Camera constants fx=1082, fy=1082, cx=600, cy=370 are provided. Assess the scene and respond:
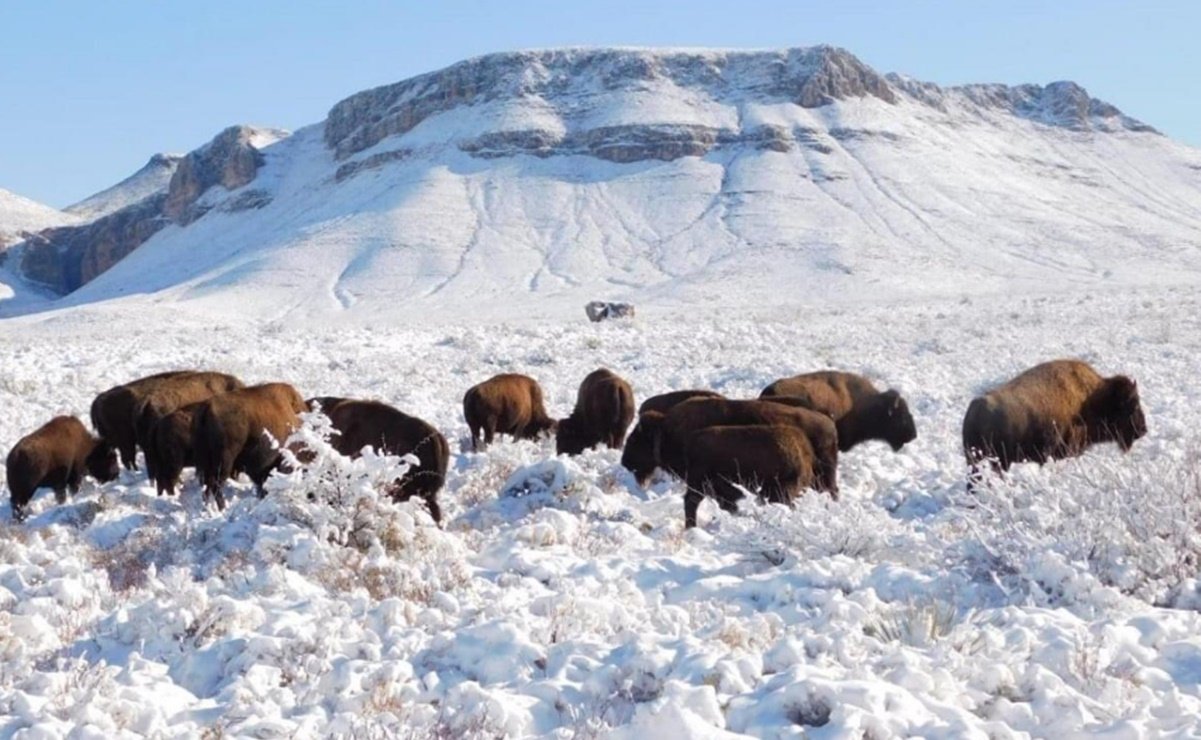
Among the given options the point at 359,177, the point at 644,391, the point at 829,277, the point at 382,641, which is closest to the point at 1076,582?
the point at 382,641

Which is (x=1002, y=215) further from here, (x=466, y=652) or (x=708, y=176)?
(x=466, y=652)

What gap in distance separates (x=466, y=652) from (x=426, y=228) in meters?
95.4

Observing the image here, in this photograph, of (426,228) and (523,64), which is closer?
Result: (426,228)

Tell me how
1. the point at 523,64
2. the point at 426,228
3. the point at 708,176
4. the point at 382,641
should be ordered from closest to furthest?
the point at 382,641 < the point at 426,228 < the point at 708,176 < the point at 523,64

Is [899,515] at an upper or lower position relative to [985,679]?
lower

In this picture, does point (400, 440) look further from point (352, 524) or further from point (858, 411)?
point (858, 411)

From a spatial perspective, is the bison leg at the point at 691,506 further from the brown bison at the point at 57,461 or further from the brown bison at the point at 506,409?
the brown bison at the point at 57,461

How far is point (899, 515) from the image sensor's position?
10148 mm

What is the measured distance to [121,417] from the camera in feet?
40.8

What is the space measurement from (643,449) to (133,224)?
14027 centimetres

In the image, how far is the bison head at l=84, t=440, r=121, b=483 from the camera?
1206cm

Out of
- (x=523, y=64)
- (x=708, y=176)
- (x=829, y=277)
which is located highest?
(x=523, y=64)

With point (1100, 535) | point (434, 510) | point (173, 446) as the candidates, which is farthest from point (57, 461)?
point (1100, 535)

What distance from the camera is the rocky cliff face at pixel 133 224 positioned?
438ft
